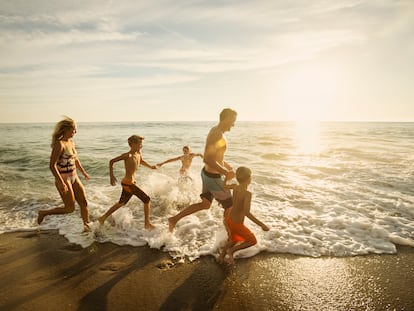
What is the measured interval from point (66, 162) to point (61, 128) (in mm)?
617

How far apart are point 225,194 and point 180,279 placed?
1454 millimetres

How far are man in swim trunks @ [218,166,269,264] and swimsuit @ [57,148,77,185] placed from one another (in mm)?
2987

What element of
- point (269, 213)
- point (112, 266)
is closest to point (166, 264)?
point (112, 266)

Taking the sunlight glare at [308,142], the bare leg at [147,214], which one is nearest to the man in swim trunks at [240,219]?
the bare leg at [147,214]

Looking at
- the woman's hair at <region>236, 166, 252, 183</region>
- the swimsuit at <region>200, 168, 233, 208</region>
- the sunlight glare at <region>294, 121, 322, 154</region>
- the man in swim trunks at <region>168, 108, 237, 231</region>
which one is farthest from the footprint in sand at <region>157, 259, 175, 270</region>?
the sunlight glare at <region>294, 121, 322, 154</region>

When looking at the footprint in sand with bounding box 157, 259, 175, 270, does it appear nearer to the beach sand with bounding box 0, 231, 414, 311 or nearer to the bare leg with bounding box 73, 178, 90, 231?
the beach sand with bounding box 0, 231, 414, 311

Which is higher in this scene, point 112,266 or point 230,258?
point 230,258

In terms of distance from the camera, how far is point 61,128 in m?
4.54

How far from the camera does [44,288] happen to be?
3.42 metres

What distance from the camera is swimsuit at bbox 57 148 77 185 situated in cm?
463

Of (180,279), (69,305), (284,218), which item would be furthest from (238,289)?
(284,218)

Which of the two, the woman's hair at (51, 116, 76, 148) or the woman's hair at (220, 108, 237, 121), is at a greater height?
the woman's hair at (220, 108, 237, 121)

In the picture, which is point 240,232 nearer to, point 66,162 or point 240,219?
point 240,219

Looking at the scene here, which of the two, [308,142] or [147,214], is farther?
[308,142]
